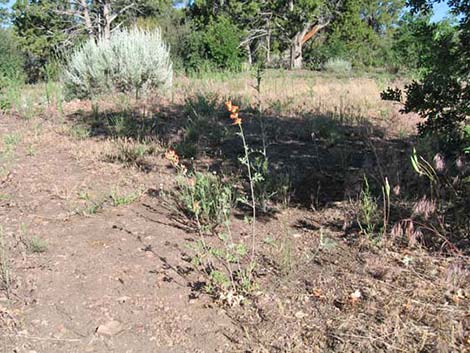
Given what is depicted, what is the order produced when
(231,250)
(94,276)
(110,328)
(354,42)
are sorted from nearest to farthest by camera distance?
(110,328), (94,276), (231,250), (354,42)

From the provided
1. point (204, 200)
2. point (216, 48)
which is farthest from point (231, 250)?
point (216, 48)

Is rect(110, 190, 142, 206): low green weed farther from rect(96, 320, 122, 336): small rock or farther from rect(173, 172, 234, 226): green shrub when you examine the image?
rect(96, 320, 122, 336): small rock

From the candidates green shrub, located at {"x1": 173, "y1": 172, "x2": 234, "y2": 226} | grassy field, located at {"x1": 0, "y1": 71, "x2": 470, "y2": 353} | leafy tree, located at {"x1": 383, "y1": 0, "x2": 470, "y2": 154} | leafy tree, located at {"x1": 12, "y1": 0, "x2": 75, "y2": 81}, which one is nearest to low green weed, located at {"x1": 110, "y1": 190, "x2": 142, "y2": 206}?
grassy field, located at {"x1": 0, "y1": 71, "x2": 470, "y2": 353}

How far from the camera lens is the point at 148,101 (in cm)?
812

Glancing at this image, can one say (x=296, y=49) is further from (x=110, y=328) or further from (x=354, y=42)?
(x=110, y=328)

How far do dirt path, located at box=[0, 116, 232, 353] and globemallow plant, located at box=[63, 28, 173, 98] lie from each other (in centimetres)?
495

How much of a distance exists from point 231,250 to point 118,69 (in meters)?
6.94

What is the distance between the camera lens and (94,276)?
2.76m

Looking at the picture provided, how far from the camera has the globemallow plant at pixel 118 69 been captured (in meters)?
8.91

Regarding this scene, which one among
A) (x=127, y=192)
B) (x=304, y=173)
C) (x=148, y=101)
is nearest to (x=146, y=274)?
(x=127, y=192)

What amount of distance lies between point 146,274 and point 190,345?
0.68 metres

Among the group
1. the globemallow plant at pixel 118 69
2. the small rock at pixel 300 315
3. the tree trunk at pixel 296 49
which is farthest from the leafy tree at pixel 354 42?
the small rock at pixel 300 315

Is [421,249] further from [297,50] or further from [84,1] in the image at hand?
[84,1]

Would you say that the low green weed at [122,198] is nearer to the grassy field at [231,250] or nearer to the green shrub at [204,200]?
the grassy field at [231,250]
